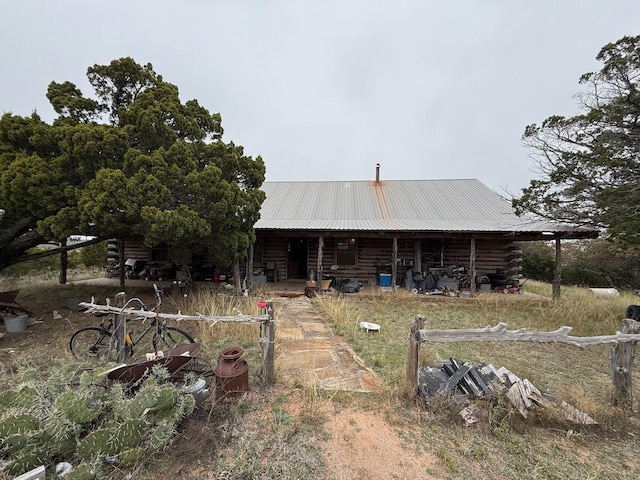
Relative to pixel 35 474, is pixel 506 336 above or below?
above

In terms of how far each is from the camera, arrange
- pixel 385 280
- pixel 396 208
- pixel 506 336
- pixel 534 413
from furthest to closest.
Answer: pixel 396 208 < pixel 385 280 < pixel 506 336 < pixel 534 413

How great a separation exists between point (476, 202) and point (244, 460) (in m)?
14.5

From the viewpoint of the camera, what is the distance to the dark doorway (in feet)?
45.1

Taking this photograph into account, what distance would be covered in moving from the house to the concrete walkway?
422 cm

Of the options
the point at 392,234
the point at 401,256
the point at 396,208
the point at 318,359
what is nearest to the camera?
the point at 318,359

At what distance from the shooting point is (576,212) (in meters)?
7.41

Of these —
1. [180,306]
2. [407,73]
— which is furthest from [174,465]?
[407,73]

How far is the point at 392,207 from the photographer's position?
13.8 m

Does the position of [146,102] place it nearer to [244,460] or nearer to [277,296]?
[277,296]

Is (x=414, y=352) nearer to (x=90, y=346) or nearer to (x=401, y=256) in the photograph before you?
(x=90, y=346)

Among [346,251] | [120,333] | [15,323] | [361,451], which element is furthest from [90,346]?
[346,251]

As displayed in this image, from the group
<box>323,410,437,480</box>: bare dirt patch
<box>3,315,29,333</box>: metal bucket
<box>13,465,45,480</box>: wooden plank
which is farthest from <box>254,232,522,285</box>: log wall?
<box>13,465,45,480</box>: wooden plank

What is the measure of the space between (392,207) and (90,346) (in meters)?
12.3

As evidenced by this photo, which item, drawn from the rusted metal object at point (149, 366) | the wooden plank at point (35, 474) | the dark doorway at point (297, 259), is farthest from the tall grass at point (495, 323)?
the dark doorway at point (297, 259)
